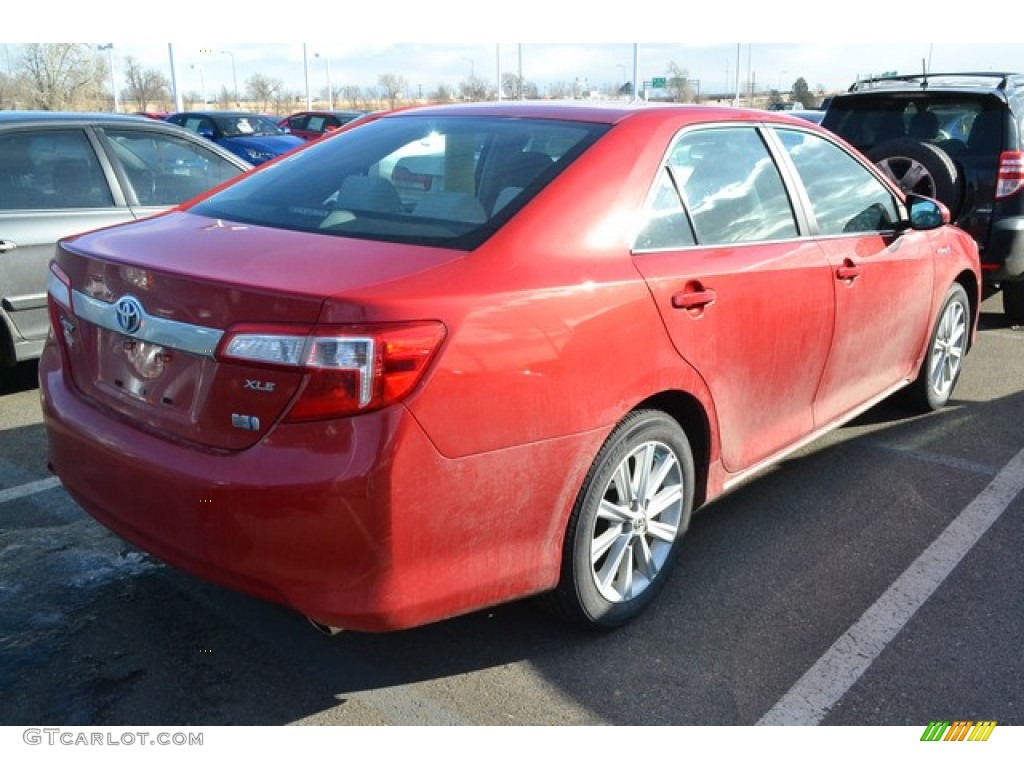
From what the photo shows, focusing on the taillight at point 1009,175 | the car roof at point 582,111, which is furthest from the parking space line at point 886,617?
the taillight at point 1009,175

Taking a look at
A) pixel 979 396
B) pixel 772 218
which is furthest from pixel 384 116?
pixel 979 396

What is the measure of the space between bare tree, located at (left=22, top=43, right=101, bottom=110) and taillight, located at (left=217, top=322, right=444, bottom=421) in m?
50.0

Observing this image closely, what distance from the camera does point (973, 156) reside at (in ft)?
21.9

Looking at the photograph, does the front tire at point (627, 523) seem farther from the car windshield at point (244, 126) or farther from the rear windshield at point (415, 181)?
the car windshield at point (244, 126)

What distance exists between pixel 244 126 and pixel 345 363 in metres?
18.3

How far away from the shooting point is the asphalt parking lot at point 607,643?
264 cm

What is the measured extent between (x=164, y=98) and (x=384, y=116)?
7405cm

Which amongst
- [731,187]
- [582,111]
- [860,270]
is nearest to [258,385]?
[582,111]

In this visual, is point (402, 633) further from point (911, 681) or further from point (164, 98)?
point (164, 98)

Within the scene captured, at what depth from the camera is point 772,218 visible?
3607 mm

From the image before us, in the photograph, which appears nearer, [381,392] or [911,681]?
[381,392]

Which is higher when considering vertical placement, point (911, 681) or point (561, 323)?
point (561, 323)

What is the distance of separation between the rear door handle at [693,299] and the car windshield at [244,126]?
17.2 m

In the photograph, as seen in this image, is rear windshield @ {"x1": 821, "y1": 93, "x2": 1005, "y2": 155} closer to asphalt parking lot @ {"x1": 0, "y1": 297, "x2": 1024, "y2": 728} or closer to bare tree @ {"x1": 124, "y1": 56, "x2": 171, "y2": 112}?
asphalt parking lot @ {"x1": 0, "y1": 297, "x2": 1024, "y2": 728}
